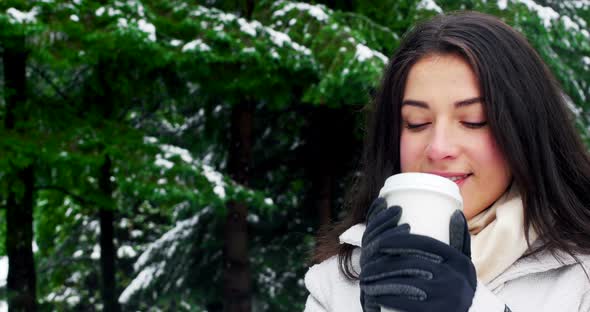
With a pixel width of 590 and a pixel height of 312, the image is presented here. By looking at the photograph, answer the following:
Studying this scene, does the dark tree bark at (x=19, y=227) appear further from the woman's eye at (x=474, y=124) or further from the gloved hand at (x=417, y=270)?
the gloved hand at (x=417, y=270)

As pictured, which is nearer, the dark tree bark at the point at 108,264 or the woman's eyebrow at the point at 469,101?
the woman's eyebrow at the point at 469,101

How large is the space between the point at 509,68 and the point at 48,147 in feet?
18.4

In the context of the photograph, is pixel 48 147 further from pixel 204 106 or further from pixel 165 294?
pixel 165 294

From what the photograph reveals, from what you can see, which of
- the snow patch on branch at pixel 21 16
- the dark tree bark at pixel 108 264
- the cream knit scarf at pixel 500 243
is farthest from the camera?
the dark tree bark at pixel 108 264

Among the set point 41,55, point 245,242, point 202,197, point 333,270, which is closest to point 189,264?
point 245,242

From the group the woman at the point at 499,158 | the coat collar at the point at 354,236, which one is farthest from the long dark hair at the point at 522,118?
the coat collar at the point at 354,236

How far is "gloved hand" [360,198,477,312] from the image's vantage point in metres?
1.35

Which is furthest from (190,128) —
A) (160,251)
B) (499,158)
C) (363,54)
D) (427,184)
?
(427,184)

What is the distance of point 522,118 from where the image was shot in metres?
1.73

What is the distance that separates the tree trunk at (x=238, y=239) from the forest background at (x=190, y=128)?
0.7 inches

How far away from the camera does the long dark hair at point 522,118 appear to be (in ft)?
5.58

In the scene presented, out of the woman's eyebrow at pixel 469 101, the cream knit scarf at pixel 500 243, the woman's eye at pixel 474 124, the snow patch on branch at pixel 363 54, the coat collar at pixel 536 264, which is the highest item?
the woman's eyebrow at pixel 469 101

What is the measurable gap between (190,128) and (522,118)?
29.0ft

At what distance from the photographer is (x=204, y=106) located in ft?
32.8
